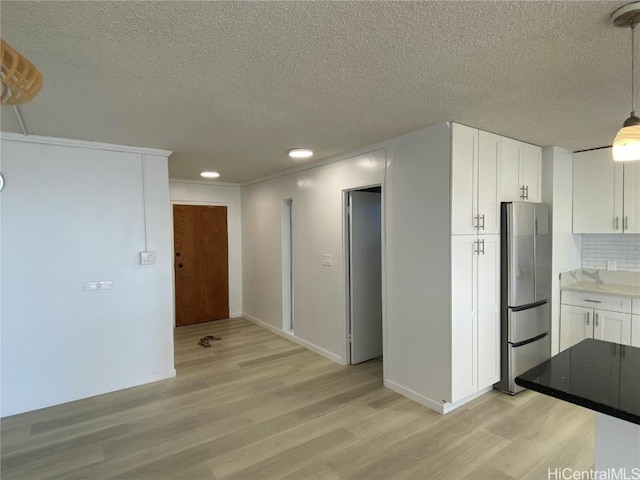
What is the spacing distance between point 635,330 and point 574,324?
1.64ft

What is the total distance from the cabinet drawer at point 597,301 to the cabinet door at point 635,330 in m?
0.08

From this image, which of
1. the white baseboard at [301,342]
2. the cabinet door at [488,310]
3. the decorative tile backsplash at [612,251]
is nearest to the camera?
the cabinet door at [488,310]

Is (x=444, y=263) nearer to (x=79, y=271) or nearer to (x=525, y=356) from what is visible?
(x=525, y=356)

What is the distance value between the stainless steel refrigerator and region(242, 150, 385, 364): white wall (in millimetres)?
1329

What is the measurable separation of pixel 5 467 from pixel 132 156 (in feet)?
8.71

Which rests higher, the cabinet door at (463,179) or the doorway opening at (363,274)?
the cabinet door at (463,179)

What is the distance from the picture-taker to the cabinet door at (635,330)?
3323mm

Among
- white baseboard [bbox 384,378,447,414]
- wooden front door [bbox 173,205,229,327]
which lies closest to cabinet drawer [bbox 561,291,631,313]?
white baseboard [bbox 384,378,447,414]

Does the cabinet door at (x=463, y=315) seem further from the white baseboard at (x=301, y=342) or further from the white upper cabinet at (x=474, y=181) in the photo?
the white baseboard at (x=301, y=342)

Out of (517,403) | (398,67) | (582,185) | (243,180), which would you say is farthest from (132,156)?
(582,185)

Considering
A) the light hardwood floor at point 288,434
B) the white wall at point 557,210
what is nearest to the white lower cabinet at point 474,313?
the light hardwood floor at point 288,434

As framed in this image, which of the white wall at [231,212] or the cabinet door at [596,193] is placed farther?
the white wall at [231,212]

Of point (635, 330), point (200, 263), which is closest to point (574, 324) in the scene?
point (635, 330)

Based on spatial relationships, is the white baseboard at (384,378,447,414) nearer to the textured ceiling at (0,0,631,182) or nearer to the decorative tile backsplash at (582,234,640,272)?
the textured ceiling at (0,0,631,182)
